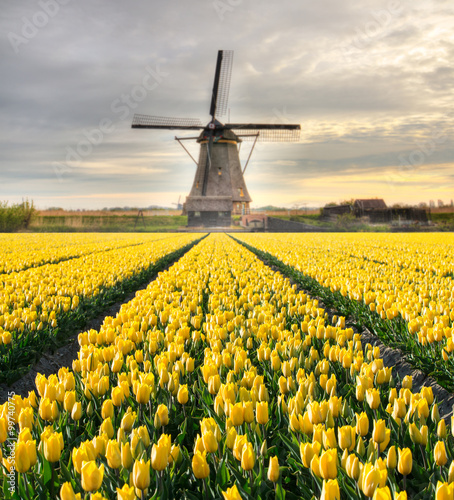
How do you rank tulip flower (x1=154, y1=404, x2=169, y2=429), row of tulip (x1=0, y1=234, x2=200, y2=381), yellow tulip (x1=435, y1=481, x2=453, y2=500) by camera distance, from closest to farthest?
yellow tulip (x1=435, y1=481, x2=453, y2=500), tulip flower (x1=154, y1=404, x2=169, y2=429), row of tulip (x1=0, y1=234, x2=200, y2=381)

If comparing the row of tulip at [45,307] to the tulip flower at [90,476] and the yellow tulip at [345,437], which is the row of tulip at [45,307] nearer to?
the tulip flower at [90,476]

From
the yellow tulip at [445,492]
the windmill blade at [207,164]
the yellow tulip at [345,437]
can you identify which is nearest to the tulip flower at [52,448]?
the yellow tulip at [345,437]

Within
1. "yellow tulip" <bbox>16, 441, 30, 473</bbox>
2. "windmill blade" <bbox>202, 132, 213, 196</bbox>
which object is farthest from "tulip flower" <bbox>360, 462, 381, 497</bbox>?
"windmill blade" <bbox>202, 132, 213, 196</bbox>

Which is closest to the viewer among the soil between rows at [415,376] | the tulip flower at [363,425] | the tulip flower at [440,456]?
the tulip flower at [440,456]

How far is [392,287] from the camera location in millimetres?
6750

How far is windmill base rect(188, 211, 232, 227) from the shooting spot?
4778 centimetres

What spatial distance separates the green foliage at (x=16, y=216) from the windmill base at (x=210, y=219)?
59.7 ft

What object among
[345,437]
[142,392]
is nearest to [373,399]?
[345,437]

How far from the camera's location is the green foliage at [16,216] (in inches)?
1571

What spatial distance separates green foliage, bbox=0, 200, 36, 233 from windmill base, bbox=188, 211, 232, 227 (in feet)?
59.7

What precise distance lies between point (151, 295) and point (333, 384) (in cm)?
327

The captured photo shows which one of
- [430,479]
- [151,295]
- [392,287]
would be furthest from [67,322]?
[392,287]

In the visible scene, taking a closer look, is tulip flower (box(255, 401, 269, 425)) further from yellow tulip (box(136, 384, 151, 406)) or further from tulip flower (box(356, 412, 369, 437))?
yellow tulip (box(136, 384, 151, 406))

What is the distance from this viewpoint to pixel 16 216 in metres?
40.6
